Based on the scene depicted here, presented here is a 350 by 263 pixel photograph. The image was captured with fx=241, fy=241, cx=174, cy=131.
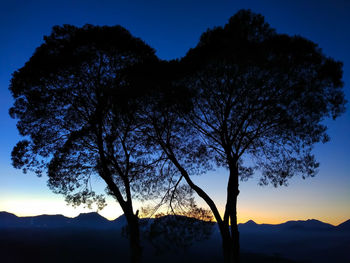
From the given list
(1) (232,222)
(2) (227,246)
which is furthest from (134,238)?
(1) (232,222)

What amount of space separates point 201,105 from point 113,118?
5.19 meters

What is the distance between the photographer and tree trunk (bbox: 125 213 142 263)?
1282 centimetres

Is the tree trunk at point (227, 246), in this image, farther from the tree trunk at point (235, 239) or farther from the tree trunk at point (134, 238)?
the tree trunk at point (134, 238)

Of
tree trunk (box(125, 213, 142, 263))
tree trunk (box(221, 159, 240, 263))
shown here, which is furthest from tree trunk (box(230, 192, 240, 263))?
tree trunk (box(125, 213, 142, 263))

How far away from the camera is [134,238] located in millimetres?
12961

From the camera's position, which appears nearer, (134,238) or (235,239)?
(235,239)

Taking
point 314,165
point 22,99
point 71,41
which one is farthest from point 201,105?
point 22,99

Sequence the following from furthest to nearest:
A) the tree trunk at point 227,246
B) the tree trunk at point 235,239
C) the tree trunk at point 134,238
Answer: the tree trunk at point 134,238 → the tree trunk at point 227,246 → the tree trunk at point 235,239

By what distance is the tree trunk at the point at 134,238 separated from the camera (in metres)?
12.8

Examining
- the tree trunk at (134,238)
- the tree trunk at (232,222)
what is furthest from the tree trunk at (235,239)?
the tree trunk at (134,238)

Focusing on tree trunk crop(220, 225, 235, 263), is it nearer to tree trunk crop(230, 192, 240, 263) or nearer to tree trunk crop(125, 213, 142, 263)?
tree trunk crop(230, 192, 240, 263)

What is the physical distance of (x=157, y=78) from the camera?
1358cm

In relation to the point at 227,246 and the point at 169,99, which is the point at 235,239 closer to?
the point at 227,246

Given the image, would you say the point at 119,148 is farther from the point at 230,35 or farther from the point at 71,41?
the point at 230,35
